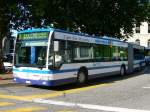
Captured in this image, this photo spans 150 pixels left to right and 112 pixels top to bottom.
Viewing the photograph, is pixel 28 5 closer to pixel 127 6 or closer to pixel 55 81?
pixel 127 6

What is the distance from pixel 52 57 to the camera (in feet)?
53.8

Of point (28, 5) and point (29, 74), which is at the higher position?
point (28, 5)

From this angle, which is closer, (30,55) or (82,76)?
(30,55)

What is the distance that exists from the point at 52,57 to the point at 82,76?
340cm

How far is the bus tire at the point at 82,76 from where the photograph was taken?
19031 millimetres

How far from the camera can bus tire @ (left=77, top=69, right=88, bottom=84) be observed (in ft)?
62.4

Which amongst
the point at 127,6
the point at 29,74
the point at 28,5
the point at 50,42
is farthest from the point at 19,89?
the point at 127,6

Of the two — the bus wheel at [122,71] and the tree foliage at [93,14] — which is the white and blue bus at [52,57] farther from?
the tree foliage at [93,14]

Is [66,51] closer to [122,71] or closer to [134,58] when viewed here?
[122,71]

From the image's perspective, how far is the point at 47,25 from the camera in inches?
1073

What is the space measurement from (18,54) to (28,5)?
9.03 metres

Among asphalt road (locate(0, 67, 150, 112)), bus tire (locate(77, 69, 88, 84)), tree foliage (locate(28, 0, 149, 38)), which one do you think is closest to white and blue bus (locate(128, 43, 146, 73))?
tree foliage (locate(28, 0, 149, 38))

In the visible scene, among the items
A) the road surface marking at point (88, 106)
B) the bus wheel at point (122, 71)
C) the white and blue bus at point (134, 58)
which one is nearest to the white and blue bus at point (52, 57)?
the road surface marking at point (88, 106)

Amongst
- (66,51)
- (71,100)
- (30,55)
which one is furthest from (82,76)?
(71,100)
